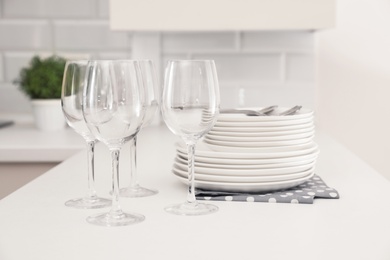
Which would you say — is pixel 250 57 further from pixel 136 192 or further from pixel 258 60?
pixel 136 192

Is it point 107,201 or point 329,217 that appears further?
point 107,201

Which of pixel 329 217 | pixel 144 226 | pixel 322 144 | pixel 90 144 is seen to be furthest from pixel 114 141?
pixel 322 144

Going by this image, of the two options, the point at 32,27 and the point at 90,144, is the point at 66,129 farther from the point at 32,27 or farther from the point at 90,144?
the point at 90,144

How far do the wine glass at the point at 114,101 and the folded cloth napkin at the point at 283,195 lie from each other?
23 centimetres

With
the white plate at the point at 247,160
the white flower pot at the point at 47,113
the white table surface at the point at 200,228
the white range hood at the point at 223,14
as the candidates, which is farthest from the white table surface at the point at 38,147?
the white plate at the point at 247,160

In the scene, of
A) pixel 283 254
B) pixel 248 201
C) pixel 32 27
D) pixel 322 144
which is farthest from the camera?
pixel 32 27

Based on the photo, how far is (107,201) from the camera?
3.82 ft

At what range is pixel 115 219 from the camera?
1006mm

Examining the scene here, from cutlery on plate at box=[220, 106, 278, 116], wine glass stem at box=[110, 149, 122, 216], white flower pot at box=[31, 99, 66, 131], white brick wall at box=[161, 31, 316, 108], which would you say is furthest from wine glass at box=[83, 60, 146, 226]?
white brick wall at box=[161, 31, 316, 108]

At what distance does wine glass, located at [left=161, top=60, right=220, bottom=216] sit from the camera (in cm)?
102

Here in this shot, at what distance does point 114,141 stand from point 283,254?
0.31 m

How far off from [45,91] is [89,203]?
A: 1.30m

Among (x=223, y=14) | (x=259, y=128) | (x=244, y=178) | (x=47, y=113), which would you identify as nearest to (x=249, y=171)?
(x=244, y=178)

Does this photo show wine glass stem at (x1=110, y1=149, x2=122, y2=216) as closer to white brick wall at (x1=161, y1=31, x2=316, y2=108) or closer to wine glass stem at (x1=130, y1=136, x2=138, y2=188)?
wine glass stem at (x1=130, y1=136, x2=138, y2=188)
